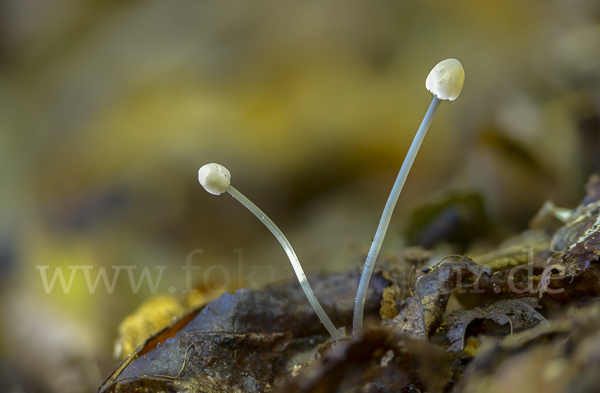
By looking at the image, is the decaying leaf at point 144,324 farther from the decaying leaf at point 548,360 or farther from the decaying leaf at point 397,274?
the decaying leaf at point 548,360

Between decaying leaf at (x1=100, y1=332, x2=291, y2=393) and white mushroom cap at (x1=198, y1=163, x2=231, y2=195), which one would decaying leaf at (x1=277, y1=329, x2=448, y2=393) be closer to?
decaying leaf at (x1=100, y1=332, x2=291, y2=393)

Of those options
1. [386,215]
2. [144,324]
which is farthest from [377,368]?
[144,324]

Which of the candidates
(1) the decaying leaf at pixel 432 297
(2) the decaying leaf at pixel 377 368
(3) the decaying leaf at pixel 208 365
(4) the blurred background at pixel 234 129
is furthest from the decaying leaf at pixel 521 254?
(4) the blurred background at pixel 234 129

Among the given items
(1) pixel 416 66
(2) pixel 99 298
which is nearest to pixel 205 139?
(2) pixel 99 298

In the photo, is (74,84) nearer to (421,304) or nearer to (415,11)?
(415,11)

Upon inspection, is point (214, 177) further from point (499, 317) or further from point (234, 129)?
point (234, 129)

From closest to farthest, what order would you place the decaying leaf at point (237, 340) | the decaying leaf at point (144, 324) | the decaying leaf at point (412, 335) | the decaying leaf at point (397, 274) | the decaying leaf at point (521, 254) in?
the decaying leaf at point (412, 335) → the decaying leaf at point (237, 340) → the decaying leaf at point (397, 274) → the decaying leaf at point (521, 254) → the decaying leaf at point (144, 324)
